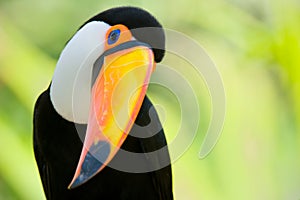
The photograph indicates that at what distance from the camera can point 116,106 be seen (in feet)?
5.39

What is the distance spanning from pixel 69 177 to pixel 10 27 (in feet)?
1.97

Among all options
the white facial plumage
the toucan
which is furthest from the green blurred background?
the white facial plumage

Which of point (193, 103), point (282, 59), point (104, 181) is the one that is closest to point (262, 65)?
point (282, 59)

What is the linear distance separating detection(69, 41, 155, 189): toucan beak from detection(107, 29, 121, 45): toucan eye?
0.05 meters

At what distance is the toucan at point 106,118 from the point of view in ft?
5.37

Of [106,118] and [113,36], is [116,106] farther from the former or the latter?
[113,36]

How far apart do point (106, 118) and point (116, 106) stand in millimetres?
35

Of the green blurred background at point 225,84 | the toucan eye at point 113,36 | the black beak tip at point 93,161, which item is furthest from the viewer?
the green blurred background at point 225,84

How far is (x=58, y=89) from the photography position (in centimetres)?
178

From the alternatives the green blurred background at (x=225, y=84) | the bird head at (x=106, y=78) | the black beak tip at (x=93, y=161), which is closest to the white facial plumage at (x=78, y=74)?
the bird head at (x=106, y=78)

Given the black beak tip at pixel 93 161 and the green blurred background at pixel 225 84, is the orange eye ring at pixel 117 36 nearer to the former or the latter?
the black beak tip at pixel 93 161

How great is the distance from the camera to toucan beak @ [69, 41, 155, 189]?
162 centimetres

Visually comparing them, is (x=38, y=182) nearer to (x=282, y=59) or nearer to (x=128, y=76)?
(x=128, y=76)

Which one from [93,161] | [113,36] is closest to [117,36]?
[113,36]
